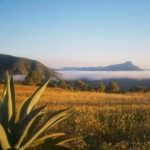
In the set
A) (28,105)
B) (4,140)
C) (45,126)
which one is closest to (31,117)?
(45,126)

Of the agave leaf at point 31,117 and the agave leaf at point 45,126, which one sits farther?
the agave leaf at point 31,117

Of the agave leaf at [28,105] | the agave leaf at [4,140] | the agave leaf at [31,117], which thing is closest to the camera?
the agave leaf at [4,140]

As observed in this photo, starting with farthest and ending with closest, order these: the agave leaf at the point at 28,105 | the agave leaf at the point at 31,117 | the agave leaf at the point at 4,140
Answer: the agave leaf at the point at 28,105 < the agave leaf at the point at 31,117 < the agave leaf at the point at 4,140

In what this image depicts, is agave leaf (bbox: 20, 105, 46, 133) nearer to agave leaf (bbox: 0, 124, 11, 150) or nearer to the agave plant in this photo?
the agave plant

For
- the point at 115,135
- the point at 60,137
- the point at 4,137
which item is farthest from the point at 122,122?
the point at 4,137

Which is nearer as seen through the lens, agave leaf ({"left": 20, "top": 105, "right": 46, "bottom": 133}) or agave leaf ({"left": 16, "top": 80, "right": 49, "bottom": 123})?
agave leaf ({"left": 20, "top": 105, "right": 46, "bottom": 133})

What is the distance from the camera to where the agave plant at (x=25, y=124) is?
6.32 metres

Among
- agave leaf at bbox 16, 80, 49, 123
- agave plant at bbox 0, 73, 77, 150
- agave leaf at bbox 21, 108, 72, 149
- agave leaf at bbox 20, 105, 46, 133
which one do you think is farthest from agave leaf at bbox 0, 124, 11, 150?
agave leaf at bbox 16, 80, 49, 123

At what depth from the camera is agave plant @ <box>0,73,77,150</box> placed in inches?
249

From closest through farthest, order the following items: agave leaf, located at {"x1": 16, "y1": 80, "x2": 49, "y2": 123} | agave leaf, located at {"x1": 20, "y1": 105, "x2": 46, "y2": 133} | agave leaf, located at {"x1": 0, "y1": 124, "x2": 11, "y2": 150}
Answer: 1. agave leaf, located at {"x1": 0, "y1": 124, "x2": 11, "y2": 150}
2. agave leaf, located at {"x1": 20, "y1": 105, "x2": 46, "y2": 133}
3. agave leaf, located at {"x1": 16, "y1": 80, "x2": 49, "y2": 123}

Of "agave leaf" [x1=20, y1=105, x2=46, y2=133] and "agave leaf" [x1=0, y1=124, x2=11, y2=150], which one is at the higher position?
"agave leaf" [x1=20, y1=105, x2=46, y2=133]

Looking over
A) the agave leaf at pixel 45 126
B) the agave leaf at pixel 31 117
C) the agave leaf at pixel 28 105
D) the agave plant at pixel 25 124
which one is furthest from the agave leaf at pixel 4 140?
the agave leaf at pixel 28 105

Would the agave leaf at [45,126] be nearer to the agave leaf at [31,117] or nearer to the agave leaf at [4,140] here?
the agave leaf at [31,117]

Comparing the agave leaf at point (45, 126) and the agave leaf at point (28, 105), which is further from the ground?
the agave leaf at point (28, 105)
